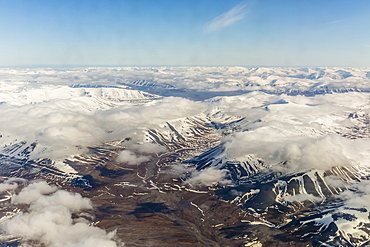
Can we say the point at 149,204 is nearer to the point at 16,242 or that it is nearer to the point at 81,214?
the point at 81,214

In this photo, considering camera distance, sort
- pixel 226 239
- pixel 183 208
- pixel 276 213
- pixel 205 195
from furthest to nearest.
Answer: pixel 205 195
pixel 183 208
pixel 276 213
pixel 226 239

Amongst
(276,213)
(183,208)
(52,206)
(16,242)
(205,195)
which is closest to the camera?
(16,242)

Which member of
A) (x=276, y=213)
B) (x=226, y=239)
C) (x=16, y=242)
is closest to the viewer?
(x=16, y=242)

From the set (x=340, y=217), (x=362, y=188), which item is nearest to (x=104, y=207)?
(x=340, y=217)

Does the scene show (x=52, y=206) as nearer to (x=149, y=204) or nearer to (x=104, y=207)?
(x=104, y=207)

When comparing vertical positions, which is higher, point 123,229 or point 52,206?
point 52,206

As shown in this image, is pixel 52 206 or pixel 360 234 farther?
pixel 52 206

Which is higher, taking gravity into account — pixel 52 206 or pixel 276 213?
pixel 52 206

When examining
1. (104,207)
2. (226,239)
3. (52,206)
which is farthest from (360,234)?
(52,206)

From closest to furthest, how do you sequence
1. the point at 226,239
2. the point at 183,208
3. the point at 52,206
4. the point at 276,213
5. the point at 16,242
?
the point at 16,242
the point at 226,239
the point at 52,206
the point at 276,213
the point at 183,208
